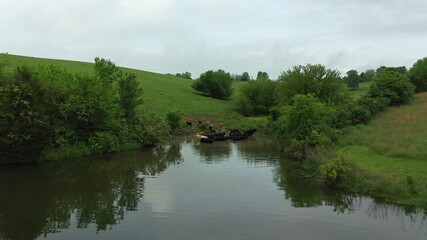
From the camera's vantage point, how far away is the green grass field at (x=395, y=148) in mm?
24422

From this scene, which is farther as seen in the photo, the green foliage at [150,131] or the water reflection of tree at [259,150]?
the green foliage at [150,131]

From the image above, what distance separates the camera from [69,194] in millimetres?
25641

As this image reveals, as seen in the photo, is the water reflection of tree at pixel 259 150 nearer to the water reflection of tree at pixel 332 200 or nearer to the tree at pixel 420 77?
the water reflection of tree at pixel 332 200

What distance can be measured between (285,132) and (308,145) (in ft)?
17.5

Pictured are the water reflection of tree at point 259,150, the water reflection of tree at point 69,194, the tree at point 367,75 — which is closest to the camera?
the water reflection of tree at point 69,194

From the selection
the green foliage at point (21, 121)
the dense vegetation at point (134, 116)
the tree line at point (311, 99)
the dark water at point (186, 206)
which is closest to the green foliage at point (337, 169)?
the dense vegetation at point (134, 116)

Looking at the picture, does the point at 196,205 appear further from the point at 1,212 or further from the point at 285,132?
the point at 285,132

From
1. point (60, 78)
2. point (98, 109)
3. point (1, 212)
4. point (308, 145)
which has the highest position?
point (60, 78)

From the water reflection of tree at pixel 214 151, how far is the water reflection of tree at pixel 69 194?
4.16 meters

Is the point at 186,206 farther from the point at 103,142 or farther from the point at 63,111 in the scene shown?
the point at 63,111

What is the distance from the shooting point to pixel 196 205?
2308 centimetres

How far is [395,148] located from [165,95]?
2245 inches

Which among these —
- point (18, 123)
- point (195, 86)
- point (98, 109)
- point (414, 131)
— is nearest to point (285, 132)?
point (414, 131)

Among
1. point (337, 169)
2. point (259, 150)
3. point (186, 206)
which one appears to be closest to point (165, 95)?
point (259, 150)
